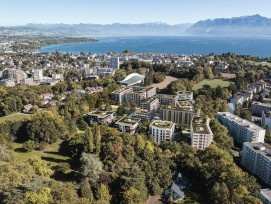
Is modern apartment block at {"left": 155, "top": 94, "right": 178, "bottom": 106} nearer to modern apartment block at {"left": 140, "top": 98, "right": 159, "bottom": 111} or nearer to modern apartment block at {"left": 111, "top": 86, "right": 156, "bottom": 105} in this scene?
modern apartment block at {"left": 140, "top": 98, "right": 159, "bottom": 111}

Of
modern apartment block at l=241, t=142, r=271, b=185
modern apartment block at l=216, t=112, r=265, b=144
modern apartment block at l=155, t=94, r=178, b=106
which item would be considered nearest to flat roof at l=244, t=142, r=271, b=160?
modern apartment block at l=241, t=142, r=271, b=185

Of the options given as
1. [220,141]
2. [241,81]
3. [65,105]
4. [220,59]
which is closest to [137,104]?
[65,105]

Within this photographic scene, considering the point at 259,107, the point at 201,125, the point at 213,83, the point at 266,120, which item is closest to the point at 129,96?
the point at 201,125

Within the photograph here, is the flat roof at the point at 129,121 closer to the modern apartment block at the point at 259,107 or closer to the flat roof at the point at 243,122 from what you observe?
the flat roof at the point at 243,122

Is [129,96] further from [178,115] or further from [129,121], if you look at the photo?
[178,115]

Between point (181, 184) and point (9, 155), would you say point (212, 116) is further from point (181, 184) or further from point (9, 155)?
point (9, 155)

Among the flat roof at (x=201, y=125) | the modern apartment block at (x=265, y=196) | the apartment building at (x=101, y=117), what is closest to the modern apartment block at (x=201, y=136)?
the flat roof at (x=201, y=125)
